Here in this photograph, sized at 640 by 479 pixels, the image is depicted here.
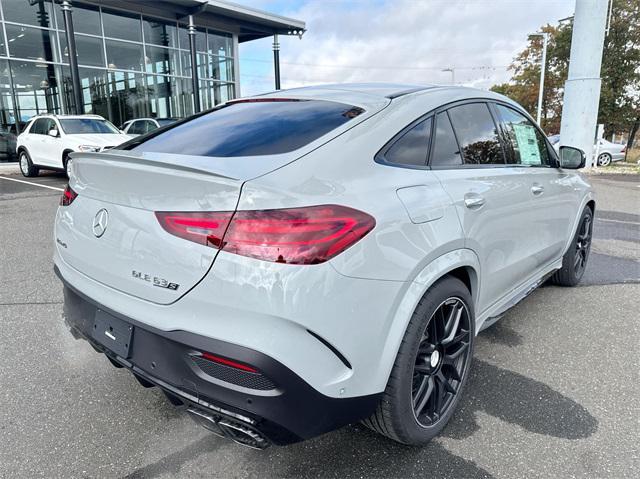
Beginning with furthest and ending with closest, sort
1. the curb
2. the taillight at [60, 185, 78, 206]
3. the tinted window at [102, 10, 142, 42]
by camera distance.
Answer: the tinted window at [102, 10, 142, 42] → the curb → the taillight at [60, 185, 78, 206]

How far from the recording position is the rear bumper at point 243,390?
1.63m

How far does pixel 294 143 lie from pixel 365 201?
0.44m

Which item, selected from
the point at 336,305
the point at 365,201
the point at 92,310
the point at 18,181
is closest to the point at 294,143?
the point at 365,201

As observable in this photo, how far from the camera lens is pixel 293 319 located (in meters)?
1.62

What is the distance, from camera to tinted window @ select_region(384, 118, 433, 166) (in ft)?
6.93

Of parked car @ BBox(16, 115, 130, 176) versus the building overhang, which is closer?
parked car @ BBox(16, 115, 130, 176)

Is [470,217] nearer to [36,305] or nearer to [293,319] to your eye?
[293,319]

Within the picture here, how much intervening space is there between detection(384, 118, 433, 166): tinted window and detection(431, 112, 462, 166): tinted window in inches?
2.6

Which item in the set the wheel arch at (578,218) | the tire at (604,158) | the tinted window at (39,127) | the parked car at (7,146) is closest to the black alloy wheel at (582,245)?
the wheel arch at (578,218)

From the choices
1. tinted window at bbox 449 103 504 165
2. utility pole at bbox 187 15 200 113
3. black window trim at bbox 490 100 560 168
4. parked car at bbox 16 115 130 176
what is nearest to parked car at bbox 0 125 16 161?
parked car at bbox 16 115 130 176

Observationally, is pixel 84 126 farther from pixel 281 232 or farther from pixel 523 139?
pixel 281 232

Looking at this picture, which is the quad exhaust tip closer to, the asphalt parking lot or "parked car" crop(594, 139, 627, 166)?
the asphalt parking lot

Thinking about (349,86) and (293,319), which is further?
(349,86)

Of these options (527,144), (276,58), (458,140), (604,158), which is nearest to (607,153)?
(604,158)
